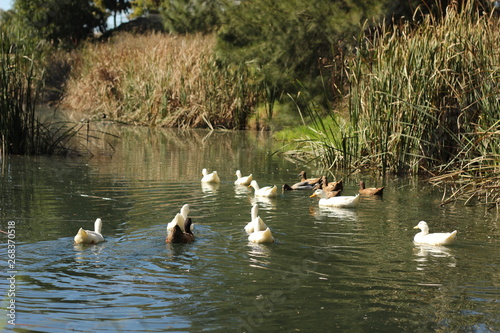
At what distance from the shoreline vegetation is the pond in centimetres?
98

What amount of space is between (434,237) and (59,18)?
139 ft

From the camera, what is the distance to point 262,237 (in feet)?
24.2

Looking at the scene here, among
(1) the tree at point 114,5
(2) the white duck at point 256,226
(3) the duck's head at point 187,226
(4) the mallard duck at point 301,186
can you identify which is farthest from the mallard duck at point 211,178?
(1) the tree at point 114,5

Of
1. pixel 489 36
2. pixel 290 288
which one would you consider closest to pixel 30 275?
pixel 290 288

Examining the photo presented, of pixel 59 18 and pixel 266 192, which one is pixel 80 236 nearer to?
pixel 266 192

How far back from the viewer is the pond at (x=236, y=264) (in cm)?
534

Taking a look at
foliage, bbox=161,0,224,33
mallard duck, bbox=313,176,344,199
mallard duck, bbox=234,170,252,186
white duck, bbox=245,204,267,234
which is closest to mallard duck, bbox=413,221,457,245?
white duck, bbox=245,204,267,234

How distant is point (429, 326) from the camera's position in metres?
5.22

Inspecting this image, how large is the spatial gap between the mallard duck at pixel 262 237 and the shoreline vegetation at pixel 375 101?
9.27 feet

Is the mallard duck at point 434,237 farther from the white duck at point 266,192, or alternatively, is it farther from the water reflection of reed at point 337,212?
the white duck at point 266,192

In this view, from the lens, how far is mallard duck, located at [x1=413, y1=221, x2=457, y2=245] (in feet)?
24.8

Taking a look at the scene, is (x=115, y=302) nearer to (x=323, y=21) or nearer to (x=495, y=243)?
(x=495, y=243)

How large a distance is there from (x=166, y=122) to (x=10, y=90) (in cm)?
1170

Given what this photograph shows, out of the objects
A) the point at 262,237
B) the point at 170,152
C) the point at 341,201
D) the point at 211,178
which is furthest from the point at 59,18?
the point at 262,237
